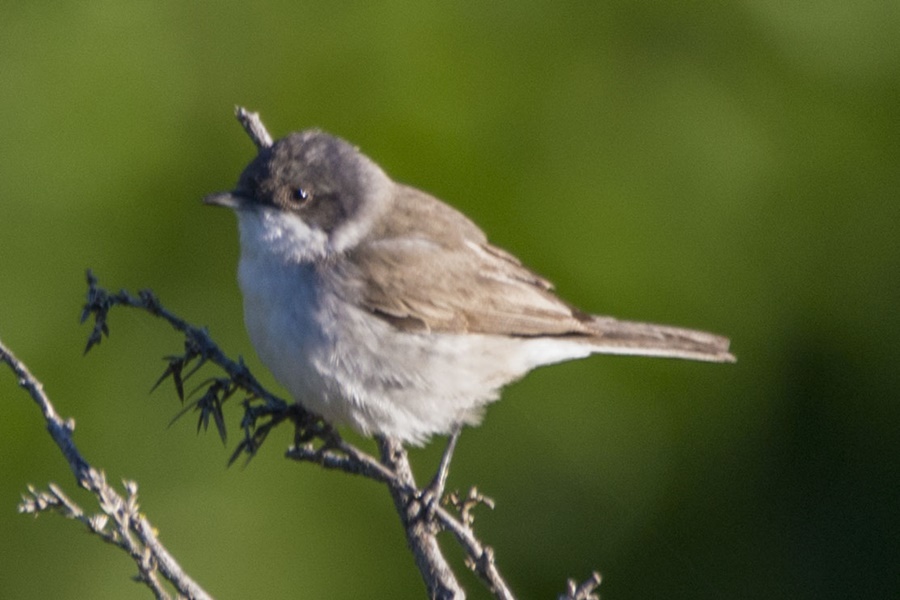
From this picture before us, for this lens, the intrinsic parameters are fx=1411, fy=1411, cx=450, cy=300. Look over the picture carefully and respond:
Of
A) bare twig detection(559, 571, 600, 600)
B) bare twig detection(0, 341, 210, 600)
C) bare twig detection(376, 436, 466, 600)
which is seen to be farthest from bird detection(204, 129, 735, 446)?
bare twig detection(559, 571, 600, 600)

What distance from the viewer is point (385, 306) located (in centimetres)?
409

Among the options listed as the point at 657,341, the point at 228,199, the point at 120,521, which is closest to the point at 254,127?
the point at 228,199

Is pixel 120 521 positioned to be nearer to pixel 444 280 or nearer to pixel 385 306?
pixel 385 306

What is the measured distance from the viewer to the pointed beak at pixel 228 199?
13.1 ft

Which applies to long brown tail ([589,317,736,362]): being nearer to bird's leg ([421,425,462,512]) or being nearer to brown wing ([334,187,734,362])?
brown wing ([334,187,734,362])

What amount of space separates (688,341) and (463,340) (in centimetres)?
75

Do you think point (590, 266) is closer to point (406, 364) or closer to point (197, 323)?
point (406, 364)

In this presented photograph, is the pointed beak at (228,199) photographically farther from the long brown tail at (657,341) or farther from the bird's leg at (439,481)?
the long brown tail at (657,341)

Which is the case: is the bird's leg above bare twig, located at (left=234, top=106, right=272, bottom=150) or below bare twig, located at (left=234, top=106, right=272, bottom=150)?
below

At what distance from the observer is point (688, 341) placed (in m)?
4.46

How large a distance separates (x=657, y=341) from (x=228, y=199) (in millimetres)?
1433

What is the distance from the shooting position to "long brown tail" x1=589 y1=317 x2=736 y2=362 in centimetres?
445

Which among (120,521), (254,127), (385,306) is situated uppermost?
(254,127)

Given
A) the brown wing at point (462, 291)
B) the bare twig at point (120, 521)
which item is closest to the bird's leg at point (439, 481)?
the brown wing at point (462, 291)
